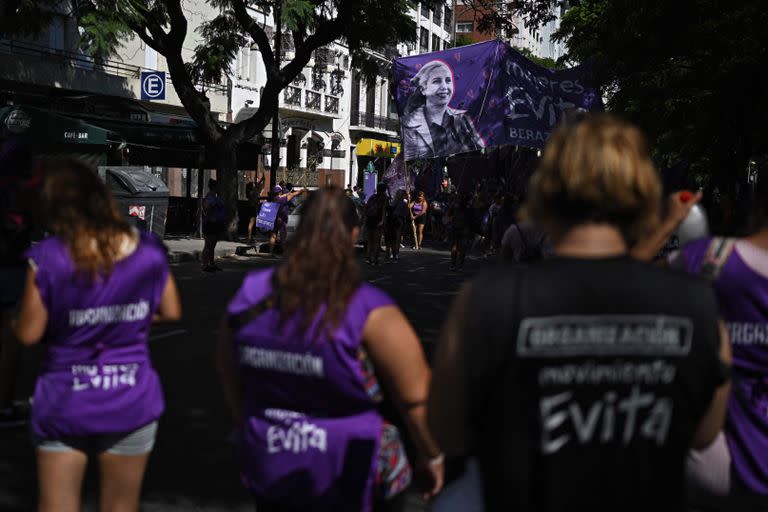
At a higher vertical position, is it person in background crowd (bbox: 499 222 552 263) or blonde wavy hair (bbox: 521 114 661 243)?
blonde wavy hair (bbox: 521 114 661 243)

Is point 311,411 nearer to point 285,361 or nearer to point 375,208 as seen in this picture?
point 285,361

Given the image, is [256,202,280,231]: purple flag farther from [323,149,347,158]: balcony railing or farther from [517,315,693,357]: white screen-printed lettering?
[323,149,347,158]: balcony railing

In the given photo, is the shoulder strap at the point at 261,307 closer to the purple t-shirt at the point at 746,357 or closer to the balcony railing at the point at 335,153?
the purple t-shirt at the point at 746,357

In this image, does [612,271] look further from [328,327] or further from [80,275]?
[80,275]

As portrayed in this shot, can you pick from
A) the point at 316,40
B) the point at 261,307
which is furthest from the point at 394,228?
the point at 261,307

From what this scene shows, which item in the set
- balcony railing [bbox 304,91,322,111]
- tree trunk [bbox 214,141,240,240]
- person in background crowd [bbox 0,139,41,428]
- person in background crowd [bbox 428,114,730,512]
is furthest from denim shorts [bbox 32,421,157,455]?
balcony railing [bbox 304,91,322,111]

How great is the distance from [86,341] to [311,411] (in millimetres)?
993

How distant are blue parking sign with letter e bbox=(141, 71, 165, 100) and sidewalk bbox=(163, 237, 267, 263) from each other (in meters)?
6.60

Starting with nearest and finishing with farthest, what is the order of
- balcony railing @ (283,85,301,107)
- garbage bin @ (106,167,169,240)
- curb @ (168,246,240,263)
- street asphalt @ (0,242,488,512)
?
street asphalt @ (0,242,488,512), curb @ (168,246,240,263), garbage bin @ (106,167,169,240), balcony railing @ (283,85,301,107)

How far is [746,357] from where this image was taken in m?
3.17

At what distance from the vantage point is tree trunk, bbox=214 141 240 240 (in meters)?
23.5

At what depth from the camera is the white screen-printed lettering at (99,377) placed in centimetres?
321

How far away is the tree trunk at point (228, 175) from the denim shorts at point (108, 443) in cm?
2038

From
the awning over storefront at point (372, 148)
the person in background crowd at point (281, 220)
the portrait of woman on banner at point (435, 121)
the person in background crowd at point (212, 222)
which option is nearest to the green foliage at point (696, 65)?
the portrait of woman on banner at point (435, 121)
